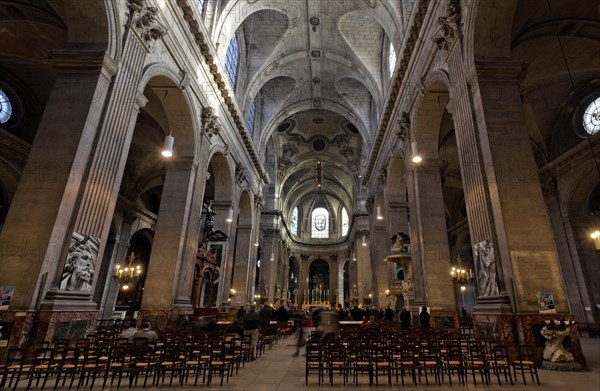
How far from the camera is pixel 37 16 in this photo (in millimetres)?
10406

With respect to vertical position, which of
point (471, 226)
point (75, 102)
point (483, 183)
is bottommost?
point (471, 226)

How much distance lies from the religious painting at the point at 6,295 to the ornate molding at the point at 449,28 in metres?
11.6

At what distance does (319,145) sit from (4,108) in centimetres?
2490

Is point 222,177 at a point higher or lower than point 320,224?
lower

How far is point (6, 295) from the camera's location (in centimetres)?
571

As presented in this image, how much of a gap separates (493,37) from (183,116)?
10.4m

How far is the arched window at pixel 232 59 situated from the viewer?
18375mm

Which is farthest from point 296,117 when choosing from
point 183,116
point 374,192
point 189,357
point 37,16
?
point 189,357

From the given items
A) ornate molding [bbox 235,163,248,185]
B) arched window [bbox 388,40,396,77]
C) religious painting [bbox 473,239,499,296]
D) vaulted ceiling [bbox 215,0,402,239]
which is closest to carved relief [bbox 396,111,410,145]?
vaulted ceiling [bbox 215,0,402,239]

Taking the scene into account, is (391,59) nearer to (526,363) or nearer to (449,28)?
(449,28)

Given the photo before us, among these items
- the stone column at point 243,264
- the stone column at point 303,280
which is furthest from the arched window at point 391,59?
the stone column at point 303,280

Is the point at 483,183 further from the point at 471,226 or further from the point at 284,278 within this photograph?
the point at 284,278

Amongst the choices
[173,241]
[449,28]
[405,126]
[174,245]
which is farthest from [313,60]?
[174,245]

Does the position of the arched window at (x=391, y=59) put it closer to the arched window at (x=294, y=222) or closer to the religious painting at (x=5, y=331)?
the religious painting at (x=5, y=331)
